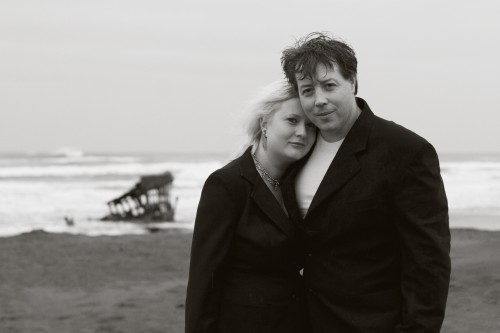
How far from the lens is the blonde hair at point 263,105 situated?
3.28 metres

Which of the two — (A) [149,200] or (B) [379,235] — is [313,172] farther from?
(A) [149,200]

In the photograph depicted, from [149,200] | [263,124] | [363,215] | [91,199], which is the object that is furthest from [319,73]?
[91,199]

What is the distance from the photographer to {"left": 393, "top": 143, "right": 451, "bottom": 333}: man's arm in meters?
2.88

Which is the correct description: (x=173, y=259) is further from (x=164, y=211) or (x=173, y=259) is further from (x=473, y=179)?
(x=473, y=179)

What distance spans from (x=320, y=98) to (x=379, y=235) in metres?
0.62

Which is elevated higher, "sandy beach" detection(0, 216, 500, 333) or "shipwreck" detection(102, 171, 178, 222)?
"sandy beach" detection(0, 216, 500, 333)

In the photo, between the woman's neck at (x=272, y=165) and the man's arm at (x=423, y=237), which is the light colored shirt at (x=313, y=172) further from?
the man's arm at (x=423, y=237)

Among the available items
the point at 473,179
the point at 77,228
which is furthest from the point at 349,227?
the point at 473,179

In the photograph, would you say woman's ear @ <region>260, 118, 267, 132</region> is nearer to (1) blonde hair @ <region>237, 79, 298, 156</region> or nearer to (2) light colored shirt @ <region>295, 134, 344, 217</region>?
(1) blonde hair @ <region>237, 79, 298, 156</region>

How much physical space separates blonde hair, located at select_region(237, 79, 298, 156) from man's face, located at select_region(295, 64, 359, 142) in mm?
180

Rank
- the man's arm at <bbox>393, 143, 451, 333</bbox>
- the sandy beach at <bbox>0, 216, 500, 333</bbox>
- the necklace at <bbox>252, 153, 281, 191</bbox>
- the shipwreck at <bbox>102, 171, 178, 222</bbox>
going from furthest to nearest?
the shipwreck at <bbox>102, 171, 178, 222</bbox> < the sandy beach at <bbox>0, 216, 500, 333</bbox> < the necklace at <bbox>252, 153, 281, 191</bbox> < the man's arm at <bbox>393, 143, 451, 333</bbox>

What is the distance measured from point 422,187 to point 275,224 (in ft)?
2.23

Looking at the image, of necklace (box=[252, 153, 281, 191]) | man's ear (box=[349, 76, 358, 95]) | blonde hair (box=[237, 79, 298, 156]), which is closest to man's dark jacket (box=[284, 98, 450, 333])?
man's ear (box=[349, 76, 358, 95])

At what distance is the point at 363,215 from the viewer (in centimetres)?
295
